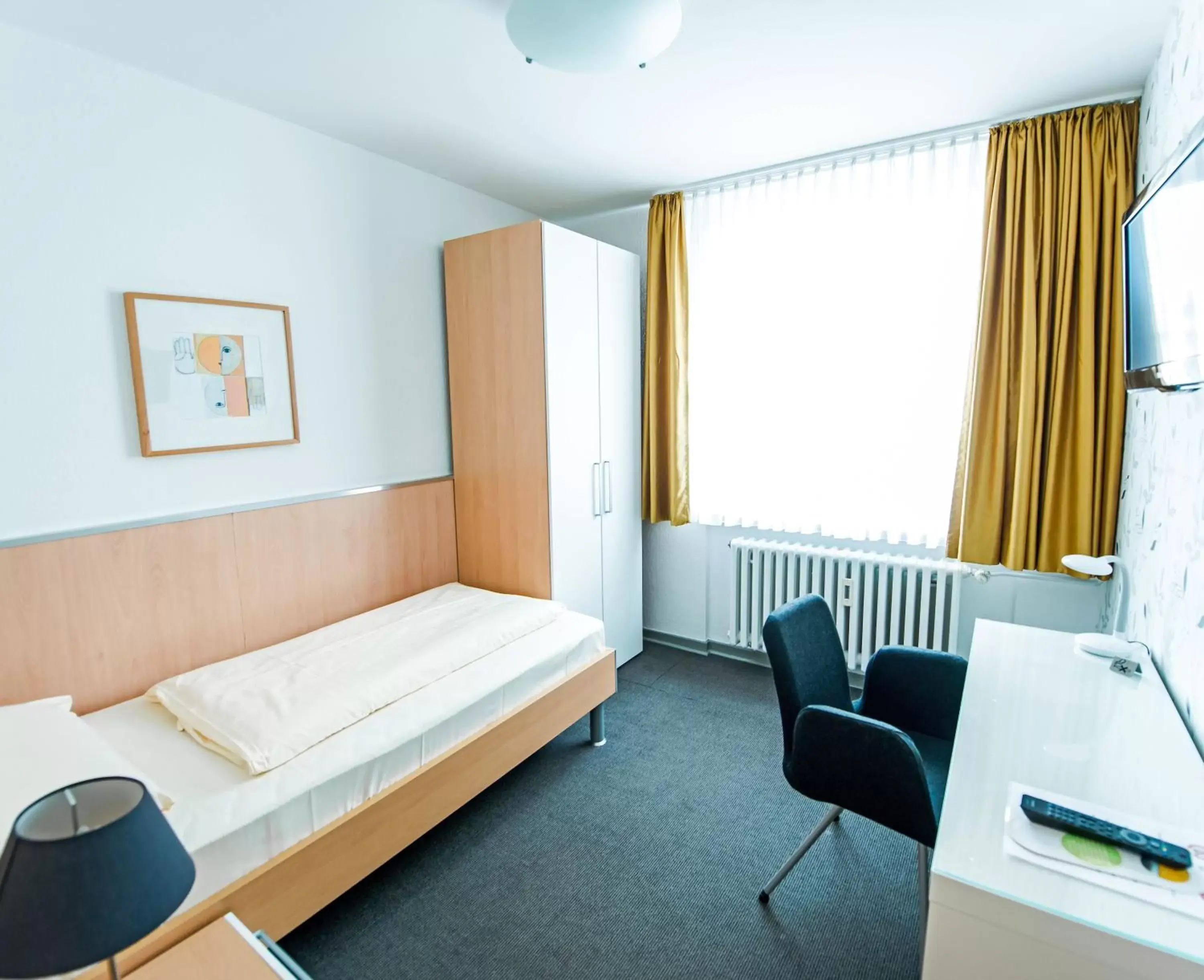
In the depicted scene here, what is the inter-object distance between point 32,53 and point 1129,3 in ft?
10.5

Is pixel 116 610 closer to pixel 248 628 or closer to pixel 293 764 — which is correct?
pixel 248 628

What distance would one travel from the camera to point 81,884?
78 centimetres

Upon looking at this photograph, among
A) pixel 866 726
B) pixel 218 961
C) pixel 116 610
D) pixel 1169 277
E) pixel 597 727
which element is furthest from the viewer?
pixel 597 727

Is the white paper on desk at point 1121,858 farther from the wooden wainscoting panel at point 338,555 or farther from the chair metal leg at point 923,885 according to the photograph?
the wooden wainscoting panel at point 338,555

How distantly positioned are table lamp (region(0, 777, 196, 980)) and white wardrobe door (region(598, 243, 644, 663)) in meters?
2.56

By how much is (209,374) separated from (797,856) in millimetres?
2610

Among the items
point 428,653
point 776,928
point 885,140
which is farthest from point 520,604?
point 885,140

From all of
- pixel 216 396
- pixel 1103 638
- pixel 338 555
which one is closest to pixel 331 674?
pixel 338 555

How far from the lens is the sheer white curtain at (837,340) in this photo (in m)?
2.77

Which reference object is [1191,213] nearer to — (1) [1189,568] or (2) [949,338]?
(1) [1189,568]

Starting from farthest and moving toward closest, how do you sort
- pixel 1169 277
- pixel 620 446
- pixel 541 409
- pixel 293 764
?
pixel 620 446, pixel 541 409, pixel 293 764, pixel 1169 277

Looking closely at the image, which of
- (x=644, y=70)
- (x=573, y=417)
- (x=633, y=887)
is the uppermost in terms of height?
(x=644, y=70)

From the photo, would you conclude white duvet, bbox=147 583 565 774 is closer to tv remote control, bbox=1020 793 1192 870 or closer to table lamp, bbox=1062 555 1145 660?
tv remote control, bbox=1020 793 1192 870

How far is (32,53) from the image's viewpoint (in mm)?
1853
